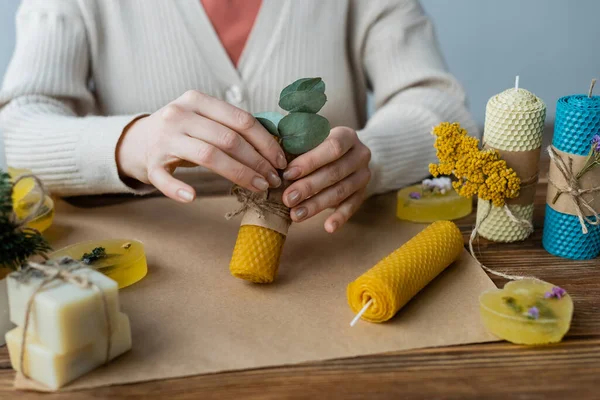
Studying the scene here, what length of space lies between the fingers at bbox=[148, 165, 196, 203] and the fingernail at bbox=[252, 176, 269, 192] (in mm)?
83

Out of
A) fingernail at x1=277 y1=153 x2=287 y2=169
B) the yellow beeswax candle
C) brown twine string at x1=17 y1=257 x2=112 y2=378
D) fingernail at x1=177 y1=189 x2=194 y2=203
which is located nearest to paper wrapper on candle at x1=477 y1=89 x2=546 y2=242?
fingernail at x1=277 y1=153 x2=287 y2=169

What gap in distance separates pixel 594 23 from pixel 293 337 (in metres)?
1.94

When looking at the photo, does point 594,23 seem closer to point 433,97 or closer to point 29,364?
point 433,97

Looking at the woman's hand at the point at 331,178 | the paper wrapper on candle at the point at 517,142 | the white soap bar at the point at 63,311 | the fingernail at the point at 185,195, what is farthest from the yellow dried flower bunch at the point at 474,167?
the white soap bar at the point at 63,311

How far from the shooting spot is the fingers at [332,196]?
0.86 meters

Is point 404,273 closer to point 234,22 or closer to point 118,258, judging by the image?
point 118,258

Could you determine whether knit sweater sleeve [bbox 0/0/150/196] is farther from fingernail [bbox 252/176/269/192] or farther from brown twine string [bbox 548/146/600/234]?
brown twine string [bbox 548/146/600/234]

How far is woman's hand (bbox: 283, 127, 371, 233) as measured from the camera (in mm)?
851

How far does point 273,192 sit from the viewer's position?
84 centimetres

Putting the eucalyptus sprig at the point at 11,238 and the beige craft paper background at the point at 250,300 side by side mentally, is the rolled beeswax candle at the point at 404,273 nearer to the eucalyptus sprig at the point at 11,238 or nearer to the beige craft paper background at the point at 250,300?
the beige craft paper background at the point at 250,300

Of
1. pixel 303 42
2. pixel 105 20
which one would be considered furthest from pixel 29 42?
pixel 303 42

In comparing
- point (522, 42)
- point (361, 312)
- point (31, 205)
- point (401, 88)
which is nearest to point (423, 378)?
point (361, 312)

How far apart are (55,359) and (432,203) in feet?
1.96

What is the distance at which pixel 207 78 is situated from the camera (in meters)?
1.28
